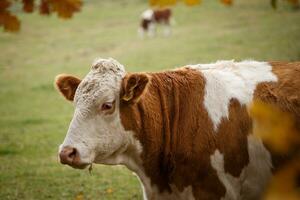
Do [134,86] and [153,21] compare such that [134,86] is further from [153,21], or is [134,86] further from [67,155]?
[153,21]

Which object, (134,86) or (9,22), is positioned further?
(134,86)

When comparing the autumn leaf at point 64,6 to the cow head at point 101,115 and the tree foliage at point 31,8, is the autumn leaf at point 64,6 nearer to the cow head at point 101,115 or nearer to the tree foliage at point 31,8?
the tree foliage at point 31,8

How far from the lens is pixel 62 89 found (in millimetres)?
4398

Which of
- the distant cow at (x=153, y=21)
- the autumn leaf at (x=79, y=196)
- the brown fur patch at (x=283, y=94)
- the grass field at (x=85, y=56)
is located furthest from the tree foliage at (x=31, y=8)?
the distant cow at (x=153, y=21)

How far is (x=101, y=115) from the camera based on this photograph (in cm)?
402

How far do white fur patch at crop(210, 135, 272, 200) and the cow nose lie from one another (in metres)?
1.14

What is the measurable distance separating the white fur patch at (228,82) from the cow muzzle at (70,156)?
1178mm

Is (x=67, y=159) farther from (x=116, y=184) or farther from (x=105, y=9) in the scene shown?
(x=105, y=9)

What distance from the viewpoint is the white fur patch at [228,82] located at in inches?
166

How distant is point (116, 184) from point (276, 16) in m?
20.8

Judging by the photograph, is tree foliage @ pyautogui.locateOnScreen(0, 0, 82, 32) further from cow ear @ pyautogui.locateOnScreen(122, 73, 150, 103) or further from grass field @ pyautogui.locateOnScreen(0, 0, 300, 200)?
grass field @ pyautogui.locateOnScreen(0, 0, 300, 200)

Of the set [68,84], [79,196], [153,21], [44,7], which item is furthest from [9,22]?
[153,21]

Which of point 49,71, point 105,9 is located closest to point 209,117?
point 49,71

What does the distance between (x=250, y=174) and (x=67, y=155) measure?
1.57 meters
